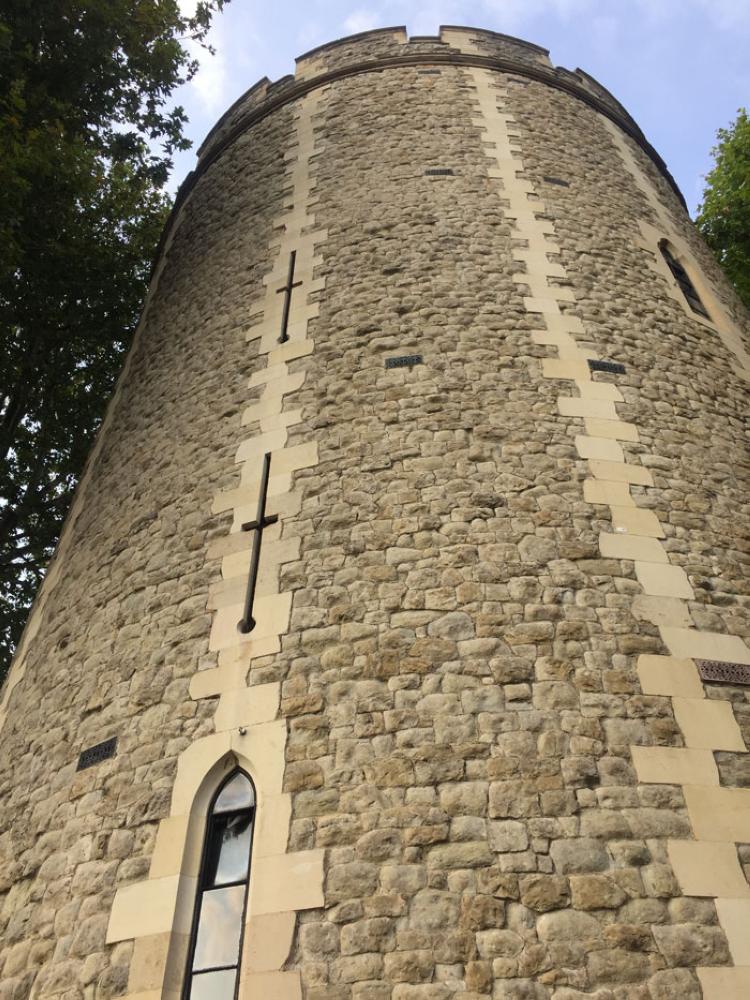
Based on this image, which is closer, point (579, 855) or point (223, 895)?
point (579, 855)

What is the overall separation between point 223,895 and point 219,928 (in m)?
0.14

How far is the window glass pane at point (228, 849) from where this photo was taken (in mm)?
3873

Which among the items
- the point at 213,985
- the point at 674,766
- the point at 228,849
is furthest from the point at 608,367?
the point at 213,985

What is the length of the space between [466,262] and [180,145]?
5.32 meters

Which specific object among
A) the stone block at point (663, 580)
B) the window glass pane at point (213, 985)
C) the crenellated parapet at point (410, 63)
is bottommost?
the window glass pane at point (213, 985)

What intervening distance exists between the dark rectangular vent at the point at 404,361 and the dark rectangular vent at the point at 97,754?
10.3 feet

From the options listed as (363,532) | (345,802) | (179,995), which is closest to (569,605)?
(363,532)

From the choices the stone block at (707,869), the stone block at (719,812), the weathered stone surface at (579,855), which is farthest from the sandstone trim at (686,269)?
the weathered stone surface at (579,855)

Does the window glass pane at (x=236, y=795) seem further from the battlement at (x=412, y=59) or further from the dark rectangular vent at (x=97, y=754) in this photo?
the battlement at (x=412, y=59)

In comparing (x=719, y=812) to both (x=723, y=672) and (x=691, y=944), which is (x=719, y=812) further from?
(x=723, y=672)

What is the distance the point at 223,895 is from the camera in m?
3.81

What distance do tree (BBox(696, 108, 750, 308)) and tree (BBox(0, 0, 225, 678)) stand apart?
8.89 m

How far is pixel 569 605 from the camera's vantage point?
4430 mm

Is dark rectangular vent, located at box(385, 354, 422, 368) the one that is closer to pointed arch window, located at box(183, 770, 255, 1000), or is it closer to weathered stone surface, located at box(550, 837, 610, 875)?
pointed arch window, located at box(183, 770, 255, 1000)
